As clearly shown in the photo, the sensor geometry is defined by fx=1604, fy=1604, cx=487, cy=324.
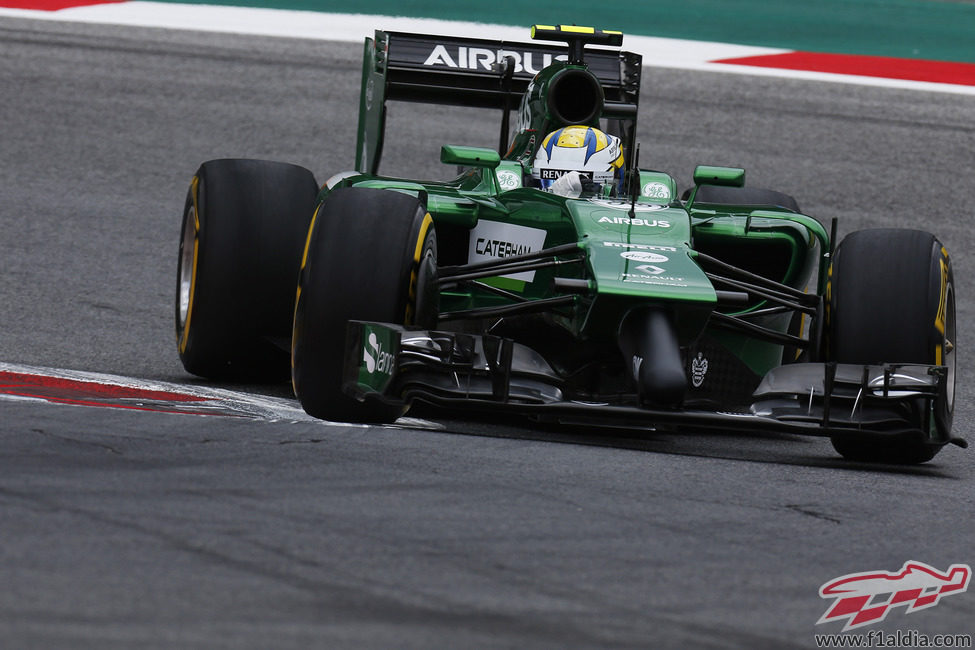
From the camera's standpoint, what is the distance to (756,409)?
227 inches

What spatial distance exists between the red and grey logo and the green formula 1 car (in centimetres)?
139

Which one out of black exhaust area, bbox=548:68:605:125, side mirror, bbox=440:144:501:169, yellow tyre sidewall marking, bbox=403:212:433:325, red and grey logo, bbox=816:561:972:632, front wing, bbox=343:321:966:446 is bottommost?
red and grey logo, bbox=816:561:972:632

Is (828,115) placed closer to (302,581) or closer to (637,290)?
(637,290)

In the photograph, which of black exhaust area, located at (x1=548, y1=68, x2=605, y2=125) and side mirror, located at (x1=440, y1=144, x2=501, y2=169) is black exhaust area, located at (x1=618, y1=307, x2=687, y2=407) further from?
black exhaust area, located at (x1=548, y1=68, x2=605, y2=125)

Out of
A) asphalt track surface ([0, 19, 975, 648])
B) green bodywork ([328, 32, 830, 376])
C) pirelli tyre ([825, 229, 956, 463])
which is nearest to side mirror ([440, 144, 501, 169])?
green bodywork ([328, 32, 830, 376])

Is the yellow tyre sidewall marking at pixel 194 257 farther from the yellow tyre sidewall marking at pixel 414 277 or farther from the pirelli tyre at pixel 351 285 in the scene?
the yellow tyre sidewall marking at pixel 414 277

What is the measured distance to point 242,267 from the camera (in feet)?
22.9

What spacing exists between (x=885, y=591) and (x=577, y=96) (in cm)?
401

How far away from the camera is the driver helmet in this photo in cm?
710

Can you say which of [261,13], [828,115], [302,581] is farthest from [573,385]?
[261,13]

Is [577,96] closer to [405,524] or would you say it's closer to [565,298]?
[565,298]

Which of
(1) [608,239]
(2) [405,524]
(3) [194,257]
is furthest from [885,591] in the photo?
(3) [194,257]

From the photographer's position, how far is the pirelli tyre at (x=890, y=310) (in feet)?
19.6

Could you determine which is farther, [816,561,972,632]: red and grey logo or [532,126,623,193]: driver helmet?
[532,126,623,193]: driver helmet
